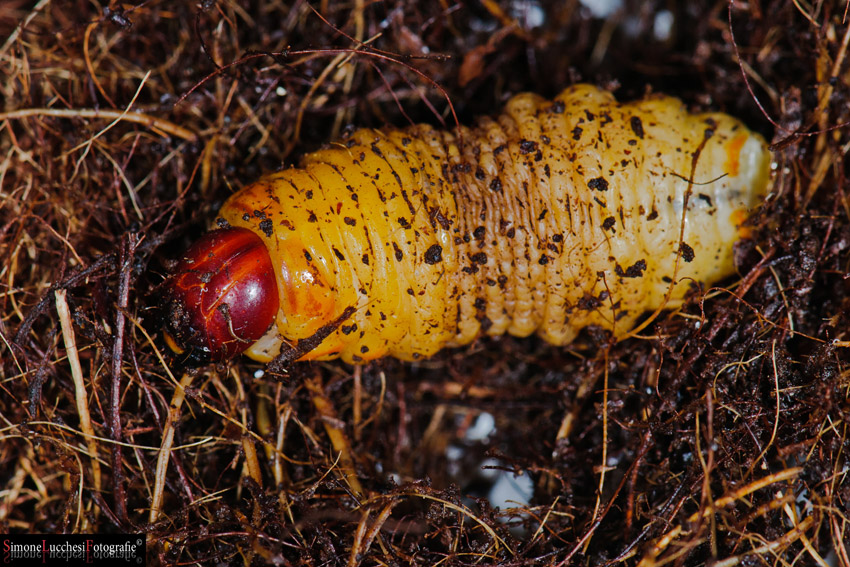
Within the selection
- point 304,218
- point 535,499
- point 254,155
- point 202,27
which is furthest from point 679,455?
point 202,27

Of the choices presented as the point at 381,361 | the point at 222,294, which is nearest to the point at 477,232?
the point at 381,361

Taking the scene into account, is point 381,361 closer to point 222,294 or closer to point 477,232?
point 477,232

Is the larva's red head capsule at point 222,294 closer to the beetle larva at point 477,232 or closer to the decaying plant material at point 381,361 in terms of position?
the beetle larva at point 477,232

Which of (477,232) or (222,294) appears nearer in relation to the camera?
(222,294)

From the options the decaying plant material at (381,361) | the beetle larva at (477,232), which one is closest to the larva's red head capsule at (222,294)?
the beetle larva at (477,232)

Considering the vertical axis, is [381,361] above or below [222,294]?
below

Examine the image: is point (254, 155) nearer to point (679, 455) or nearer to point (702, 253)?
point (702, 253)

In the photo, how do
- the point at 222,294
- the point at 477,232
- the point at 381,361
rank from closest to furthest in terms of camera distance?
the point at 222,294
the point at 477,232
the point at 381,361
